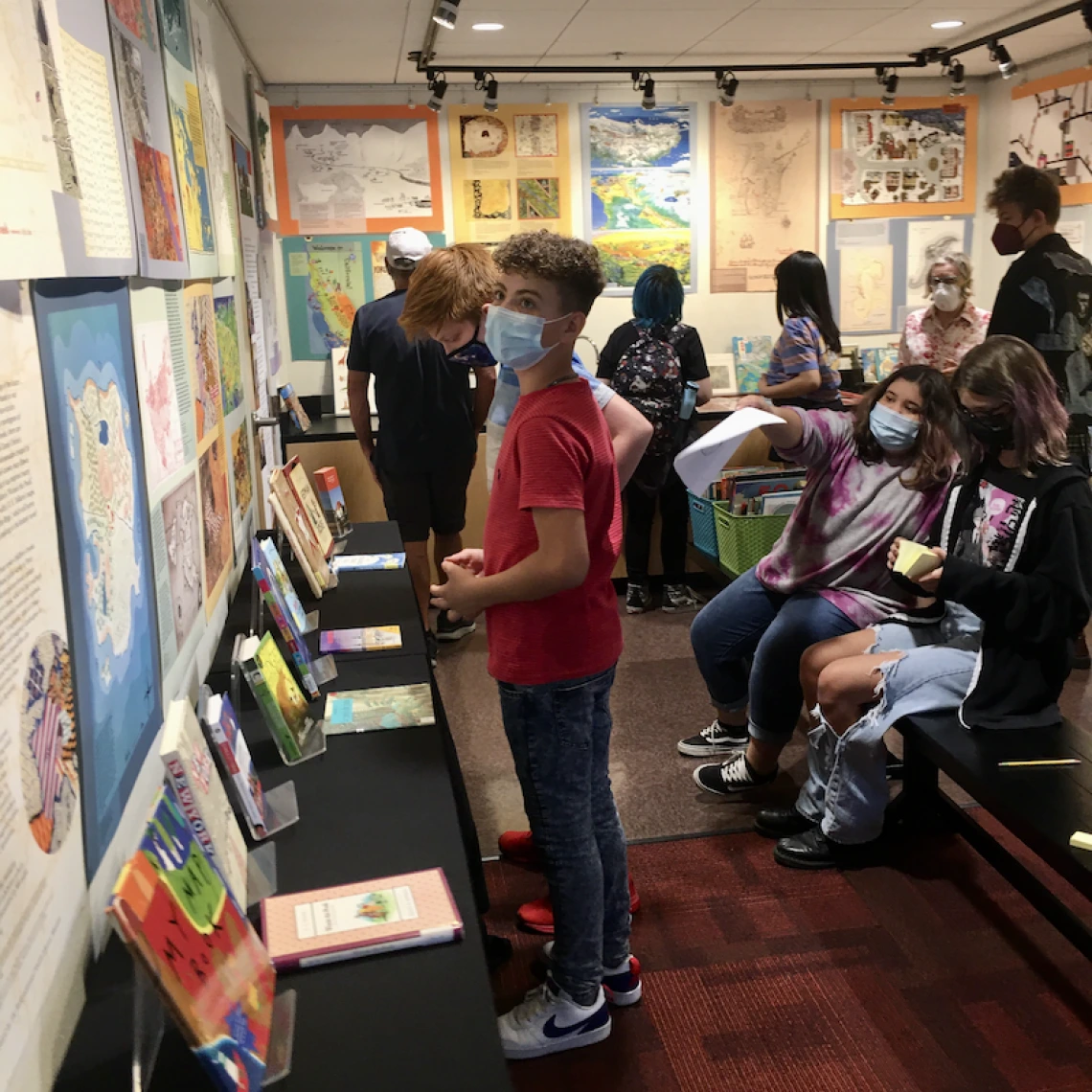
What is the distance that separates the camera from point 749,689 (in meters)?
2.78

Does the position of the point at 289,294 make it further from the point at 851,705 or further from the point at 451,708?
the point at 851,705

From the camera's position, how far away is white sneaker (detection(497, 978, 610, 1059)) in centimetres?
180

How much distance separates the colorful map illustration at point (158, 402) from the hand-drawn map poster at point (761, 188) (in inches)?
159

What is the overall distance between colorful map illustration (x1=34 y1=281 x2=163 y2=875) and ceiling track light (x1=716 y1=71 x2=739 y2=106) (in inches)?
161

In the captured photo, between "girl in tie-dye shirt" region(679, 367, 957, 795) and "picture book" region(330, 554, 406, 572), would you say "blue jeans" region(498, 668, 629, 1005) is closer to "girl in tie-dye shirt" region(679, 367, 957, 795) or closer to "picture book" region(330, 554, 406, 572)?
"girl in tie-dye shirt" region(679, 367, 957, 795)

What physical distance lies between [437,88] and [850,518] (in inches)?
122

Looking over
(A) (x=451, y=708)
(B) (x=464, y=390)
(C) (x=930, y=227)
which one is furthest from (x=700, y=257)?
(A) (x=451, y=708)

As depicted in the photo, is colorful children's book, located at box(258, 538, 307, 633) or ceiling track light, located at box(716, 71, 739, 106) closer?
colorful children's book, located at box(258, 538, 307, 633)

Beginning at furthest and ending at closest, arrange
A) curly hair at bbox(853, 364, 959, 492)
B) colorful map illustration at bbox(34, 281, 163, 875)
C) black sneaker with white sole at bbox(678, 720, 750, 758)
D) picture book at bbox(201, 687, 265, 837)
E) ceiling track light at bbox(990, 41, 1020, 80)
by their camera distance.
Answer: ceiling track light at bbox(990, 41, 1020, 80), black sneaker with white sole at bbox(678, 720, 750, 758), curly hair at bbox(853, 364, 959, 492), picture book at bbox(201, 687, 265, 837), colorful map illustration at bbox(34, 281, 163, 875)

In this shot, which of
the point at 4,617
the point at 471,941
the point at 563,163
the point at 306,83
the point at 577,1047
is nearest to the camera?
the point at 4,617

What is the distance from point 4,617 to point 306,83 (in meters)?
4.49

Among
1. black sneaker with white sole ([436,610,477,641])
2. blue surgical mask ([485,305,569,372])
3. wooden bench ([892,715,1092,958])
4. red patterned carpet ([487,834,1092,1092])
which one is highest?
blue surgical mask ([485,305,569,372])

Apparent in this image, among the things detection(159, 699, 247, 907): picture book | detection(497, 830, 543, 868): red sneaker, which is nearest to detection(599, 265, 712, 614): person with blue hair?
detection(497, 830, 543, 868): red sneaker

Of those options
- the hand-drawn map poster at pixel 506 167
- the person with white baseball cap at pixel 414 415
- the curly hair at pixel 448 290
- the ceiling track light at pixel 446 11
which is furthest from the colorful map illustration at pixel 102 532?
the hand-drawn map poster at pixel 506 167
